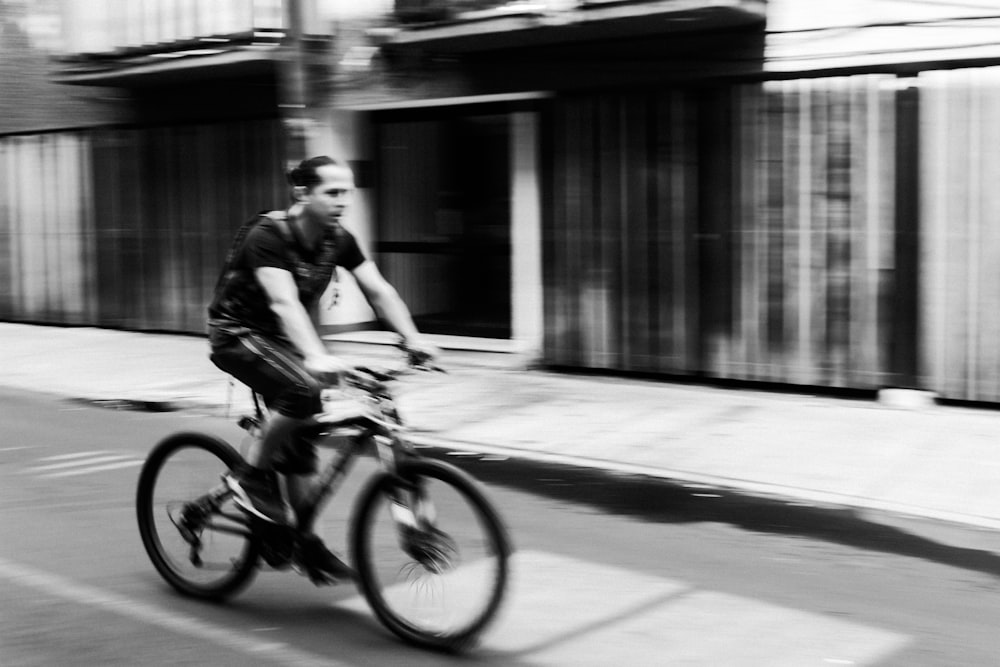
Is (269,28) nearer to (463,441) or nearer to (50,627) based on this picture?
(463,441)

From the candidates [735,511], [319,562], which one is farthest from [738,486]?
[319,562]

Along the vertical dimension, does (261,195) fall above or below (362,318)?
above

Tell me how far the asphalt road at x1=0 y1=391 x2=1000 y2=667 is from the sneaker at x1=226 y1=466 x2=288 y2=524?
0.43 m

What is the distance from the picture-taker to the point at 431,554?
4348mm

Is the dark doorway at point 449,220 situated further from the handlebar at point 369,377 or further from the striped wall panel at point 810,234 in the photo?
the handlebar at point 369,377

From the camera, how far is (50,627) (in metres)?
4.76

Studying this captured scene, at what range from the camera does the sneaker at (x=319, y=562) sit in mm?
4723

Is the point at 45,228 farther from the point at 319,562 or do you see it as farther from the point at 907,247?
the point at 319,562

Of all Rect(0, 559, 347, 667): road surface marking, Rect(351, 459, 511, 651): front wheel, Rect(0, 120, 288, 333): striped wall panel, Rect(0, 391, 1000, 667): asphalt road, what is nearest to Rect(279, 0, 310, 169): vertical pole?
Rect(0, 391, 1000, 667): asphalt road

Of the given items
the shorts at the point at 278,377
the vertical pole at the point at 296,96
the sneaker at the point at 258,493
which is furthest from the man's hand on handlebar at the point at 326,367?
the vertical pole at the point at 296,96

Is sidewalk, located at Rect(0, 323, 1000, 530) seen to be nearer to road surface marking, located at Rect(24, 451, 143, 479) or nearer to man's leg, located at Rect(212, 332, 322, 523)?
road surface marking, located at Rect(24, 451, 143, 479)

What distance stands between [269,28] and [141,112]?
10.4 ft

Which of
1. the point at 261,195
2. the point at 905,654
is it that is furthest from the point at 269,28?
the point at 905,654

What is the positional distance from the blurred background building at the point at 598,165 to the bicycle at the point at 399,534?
560 cm
